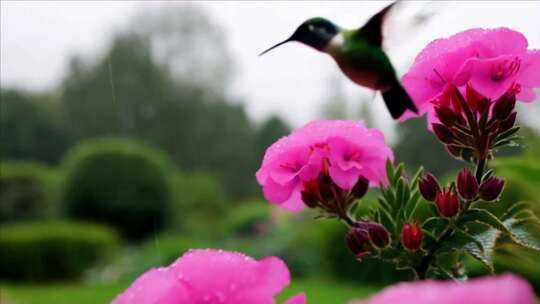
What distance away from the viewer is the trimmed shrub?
725 centimetres

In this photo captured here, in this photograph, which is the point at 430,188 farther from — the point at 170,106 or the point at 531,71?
the point at 170,106

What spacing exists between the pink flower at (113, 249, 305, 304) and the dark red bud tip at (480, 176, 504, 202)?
0.11 metres

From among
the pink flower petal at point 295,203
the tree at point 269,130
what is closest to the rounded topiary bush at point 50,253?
the tree at point 269,130

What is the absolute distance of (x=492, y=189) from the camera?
298mm

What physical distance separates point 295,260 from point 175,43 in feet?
16.3

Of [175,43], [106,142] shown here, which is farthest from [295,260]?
[175,43]

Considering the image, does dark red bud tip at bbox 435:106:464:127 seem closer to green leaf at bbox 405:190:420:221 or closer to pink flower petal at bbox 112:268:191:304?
green leaf at bbox 405:190:420:221

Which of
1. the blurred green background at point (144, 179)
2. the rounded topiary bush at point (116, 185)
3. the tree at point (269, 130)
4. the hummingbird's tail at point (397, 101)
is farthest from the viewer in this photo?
the tree at point (269, 130)

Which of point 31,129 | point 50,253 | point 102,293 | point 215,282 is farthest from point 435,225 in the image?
point 31,129

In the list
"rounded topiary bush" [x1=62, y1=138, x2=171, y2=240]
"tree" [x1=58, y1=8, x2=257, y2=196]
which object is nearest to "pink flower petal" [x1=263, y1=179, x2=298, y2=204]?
"rounded topiary bush" [x1=62, y1=138, x2=171, y2=240]

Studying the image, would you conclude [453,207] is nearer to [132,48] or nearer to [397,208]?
[397,208]

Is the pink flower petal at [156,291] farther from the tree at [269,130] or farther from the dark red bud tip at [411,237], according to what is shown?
the tree at [269,130]

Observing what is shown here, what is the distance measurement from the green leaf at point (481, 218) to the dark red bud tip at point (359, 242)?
40mm

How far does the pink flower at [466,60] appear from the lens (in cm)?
28
